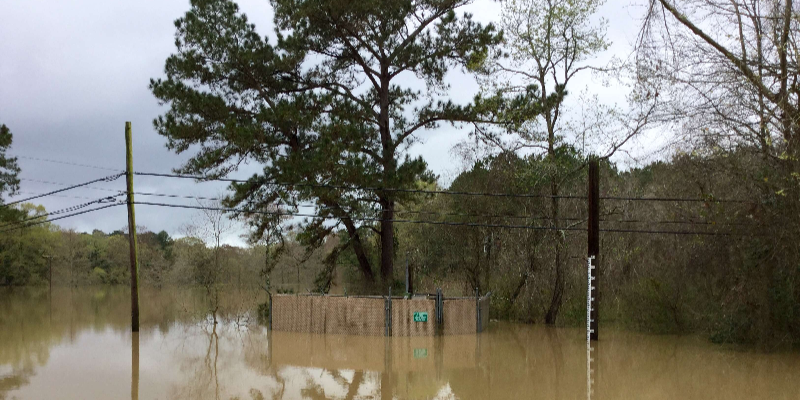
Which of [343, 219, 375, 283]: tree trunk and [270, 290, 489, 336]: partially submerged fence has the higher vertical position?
[343, 219, 375, 283]: tree trunk

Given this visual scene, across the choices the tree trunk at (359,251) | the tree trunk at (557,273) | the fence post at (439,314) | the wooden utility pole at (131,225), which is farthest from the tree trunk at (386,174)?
the wooden utility pole at (131,225)

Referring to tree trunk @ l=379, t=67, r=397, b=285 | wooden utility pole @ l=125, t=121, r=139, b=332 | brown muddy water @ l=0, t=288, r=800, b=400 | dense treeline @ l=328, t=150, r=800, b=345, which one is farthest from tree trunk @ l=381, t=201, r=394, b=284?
wooden utility pole @ l=125, t=121, r=139, b=332

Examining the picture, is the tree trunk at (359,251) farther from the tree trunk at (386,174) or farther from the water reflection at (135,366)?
the water reflection at (135,366)

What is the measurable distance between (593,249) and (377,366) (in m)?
7.58

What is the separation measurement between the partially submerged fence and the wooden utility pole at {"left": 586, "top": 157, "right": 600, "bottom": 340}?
4.19 metres

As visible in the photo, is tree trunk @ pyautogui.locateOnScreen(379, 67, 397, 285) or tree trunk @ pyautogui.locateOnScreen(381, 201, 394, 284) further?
tree trunk @ pyautogui.locateOnScreen(381, 201, 394, 284)

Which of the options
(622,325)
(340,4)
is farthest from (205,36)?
(622,325)

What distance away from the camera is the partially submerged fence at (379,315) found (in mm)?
22453

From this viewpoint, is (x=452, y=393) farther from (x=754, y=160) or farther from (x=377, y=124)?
(x=377, y=124)

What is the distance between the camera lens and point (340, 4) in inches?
974

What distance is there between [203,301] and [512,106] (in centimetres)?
2265

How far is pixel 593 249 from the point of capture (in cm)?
2041

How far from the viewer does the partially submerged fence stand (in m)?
22.5

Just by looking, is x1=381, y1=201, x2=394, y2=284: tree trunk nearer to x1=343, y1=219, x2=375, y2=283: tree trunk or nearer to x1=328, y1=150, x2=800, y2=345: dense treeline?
x1=328, y1=150, x2=800, y2=345: dense treeline
